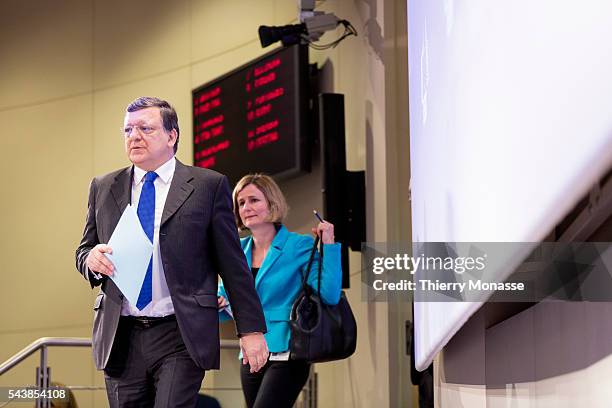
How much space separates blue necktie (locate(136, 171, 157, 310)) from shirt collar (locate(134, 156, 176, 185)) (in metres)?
0.02

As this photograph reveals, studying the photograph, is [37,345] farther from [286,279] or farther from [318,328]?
[318,328]

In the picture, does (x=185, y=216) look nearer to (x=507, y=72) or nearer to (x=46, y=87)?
(x=507, y=72)

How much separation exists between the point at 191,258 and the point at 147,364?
0.31 metres

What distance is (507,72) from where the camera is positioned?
3.28ft

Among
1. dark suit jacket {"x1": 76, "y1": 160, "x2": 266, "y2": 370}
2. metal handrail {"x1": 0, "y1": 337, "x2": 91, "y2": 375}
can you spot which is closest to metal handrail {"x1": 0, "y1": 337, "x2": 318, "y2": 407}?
metal handrail {"x1": 0, "y1": 337, "x2": 91, "y2": 375}

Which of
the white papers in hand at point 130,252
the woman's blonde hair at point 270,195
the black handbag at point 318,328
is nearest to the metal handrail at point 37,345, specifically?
the woman's blonde hair at point 270,195

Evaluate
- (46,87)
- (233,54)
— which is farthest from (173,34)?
(46,87)

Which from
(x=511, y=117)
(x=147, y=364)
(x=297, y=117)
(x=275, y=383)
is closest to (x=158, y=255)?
(x=147, y=364)

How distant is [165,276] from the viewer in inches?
107

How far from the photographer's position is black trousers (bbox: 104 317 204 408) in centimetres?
266

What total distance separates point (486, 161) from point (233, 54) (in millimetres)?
6764

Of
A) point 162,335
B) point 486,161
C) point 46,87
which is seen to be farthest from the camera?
point 46,87

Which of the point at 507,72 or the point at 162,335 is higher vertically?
the point at 507,72

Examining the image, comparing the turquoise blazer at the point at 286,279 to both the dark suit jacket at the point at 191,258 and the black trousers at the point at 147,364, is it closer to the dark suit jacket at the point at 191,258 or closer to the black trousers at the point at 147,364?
the dark suit jacket at the point at 191,258
